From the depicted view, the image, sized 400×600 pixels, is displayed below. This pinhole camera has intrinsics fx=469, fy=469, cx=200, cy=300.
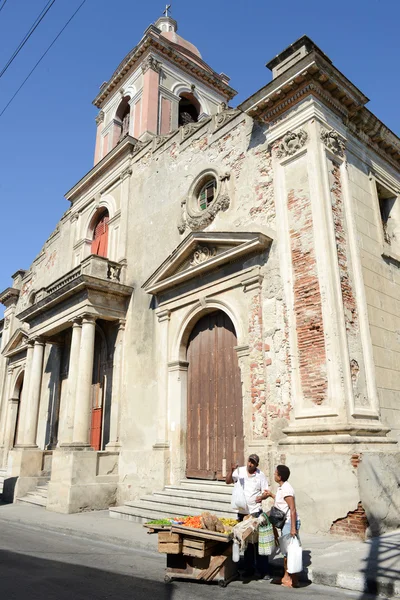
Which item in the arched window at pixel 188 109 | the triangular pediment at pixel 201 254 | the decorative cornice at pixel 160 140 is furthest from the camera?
the arched window at pixel 188 109

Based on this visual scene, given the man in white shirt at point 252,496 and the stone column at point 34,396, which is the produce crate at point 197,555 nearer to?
the man in white shirt at point 252,496

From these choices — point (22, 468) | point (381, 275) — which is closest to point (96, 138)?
point (22, 468)

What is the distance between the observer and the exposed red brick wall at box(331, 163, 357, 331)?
861 centimetres

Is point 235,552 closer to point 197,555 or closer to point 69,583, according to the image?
point 197,555

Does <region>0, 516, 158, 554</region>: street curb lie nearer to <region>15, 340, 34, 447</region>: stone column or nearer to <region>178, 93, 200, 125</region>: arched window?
<region>15, 340, 34, 447</region>: stone column

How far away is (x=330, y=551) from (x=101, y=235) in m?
13.4

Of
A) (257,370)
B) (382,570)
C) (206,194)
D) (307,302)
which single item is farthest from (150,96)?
(382,570)

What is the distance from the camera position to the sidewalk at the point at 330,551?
190 inches

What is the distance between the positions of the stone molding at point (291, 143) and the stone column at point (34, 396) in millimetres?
10062

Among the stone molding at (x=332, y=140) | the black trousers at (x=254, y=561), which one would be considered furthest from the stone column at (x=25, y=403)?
the stone molding at (x=332, y=140)

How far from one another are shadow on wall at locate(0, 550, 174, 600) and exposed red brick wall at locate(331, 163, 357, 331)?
5386 millimetres

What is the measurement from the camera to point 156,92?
19047 millimetres

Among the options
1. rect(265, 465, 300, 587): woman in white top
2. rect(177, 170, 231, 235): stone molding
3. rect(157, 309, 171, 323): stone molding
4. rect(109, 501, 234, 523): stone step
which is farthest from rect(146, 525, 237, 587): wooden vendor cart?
rect(177, 170, 231, 235): stone molding

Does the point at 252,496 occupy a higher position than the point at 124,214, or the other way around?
the point at 124,214
